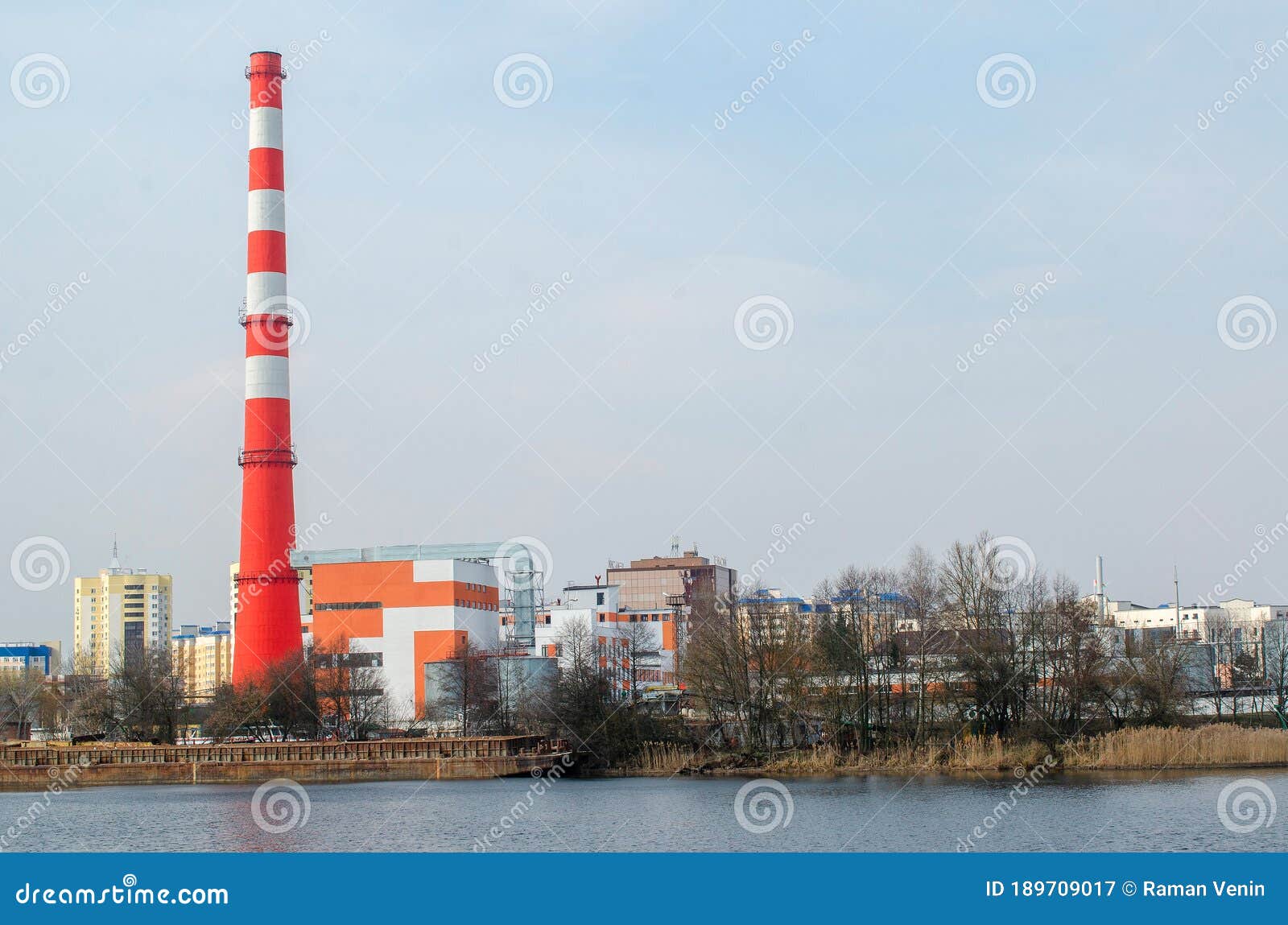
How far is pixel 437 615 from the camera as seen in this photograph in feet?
234

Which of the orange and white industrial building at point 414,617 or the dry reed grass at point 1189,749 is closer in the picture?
the dry reed grass at point 1189,749

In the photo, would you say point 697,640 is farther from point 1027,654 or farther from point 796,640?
point 1027,654

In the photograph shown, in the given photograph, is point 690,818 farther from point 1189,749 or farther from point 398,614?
point 398,614

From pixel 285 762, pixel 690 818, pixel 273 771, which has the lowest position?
pixel 273 771

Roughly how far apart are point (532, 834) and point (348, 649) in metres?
39.4

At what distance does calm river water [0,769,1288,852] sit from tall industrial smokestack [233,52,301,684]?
13.3 meters

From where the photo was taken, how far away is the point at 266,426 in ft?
193

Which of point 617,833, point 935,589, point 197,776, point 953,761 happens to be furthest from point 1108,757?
point 197,776

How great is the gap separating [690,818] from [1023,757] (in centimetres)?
1568

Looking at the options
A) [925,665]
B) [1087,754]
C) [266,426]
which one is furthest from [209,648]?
[1087,754]

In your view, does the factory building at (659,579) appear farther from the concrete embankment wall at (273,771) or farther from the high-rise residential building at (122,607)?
the high-rise residential building at (122,607)

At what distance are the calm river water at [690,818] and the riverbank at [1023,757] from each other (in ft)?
6.66

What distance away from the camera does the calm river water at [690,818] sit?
27828mm

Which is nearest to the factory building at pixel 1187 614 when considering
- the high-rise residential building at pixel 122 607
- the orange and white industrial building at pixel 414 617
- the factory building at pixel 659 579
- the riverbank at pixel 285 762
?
the factory building at pixel 659 579
